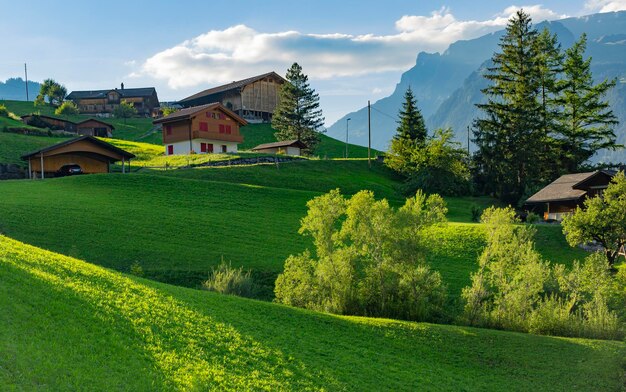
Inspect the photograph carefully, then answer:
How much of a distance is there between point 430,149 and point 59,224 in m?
46.5

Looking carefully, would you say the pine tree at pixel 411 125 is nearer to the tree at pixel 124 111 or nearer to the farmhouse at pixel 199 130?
the farmhouse at pixel 199 130

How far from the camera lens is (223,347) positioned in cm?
1489

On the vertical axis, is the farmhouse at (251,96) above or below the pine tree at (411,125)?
above

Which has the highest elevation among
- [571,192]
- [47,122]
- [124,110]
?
[124,110]

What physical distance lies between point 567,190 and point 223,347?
42.6 metres

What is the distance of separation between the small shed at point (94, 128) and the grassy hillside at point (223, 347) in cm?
7956

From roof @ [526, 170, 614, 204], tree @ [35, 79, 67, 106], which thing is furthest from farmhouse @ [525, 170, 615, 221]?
tree @ [35, 79, 67, 106]

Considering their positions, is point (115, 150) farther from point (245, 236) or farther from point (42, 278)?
point (42, 278)

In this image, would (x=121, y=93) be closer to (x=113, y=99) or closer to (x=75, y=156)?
(x=113, y=99)

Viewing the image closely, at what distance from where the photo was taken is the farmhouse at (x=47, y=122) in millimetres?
85125

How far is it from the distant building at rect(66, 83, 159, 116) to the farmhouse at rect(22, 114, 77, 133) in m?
31.7

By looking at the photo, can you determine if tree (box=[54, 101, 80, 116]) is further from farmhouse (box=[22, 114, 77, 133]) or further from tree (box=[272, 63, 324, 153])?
tree (box=[272, 63, 324, 153])

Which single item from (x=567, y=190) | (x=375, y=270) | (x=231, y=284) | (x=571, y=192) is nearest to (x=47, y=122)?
(x=231, y=284)

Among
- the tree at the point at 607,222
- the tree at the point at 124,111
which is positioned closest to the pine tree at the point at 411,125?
the tree at the point at 607,222
